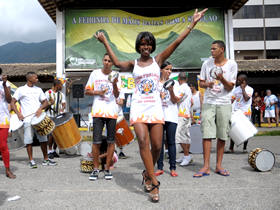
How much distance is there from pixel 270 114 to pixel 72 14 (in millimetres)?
11698

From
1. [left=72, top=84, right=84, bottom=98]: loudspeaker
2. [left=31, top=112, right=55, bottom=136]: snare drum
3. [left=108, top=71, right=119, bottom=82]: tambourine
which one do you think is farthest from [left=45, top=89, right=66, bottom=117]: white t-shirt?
[left=72, top=84, right=84, bottom=98]: loudspeaker

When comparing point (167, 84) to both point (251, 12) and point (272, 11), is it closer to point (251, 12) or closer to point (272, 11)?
point (251, 12)

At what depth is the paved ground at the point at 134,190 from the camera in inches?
136

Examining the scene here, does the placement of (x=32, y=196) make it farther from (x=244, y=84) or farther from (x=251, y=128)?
(x=244, y=84)

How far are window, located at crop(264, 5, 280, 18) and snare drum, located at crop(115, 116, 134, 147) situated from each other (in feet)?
148

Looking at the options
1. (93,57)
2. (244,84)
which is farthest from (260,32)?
(244,84)

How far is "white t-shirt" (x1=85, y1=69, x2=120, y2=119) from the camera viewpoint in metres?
5.00

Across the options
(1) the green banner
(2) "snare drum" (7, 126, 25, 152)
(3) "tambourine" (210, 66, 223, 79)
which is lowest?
(2) "snare drum" (7, 126, 25, 152)

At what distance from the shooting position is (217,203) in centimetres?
345

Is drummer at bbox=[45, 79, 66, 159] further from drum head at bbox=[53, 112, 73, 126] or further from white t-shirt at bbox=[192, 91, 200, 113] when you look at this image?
white t-shirt at bbox=[192, 91, 200, 113]

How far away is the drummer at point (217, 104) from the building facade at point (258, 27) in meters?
42.5

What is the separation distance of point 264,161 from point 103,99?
279cm

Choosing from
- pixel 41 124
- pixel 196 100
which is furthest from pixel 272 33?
pixel 41 124

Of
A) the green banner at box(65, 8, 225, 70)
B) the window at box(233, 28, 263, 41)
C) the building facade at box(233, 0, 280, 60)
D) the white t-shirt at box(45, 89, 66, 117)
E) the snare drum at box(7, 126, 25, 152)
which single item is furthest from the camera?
the window at box(233, 28, 263, 41)
